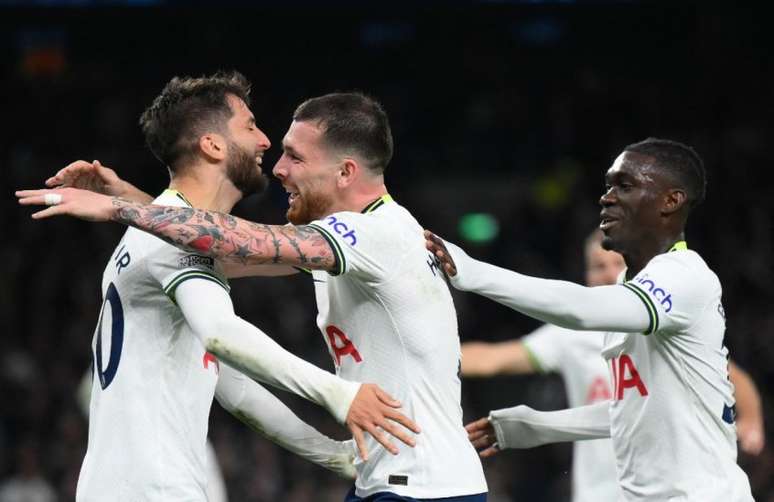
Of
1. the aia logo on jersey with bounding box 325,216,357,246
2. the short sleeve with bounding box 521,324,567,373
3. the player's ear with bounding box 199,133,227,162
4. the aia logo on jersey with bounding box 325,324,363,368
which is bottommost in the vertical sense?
the aia logo on jersey with bounding box 325,324,363,368

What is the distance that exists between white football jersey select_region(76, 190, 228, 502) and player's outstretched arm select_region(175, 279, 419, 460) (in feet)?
0.99

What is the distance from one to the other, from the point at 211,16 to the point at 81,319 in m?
4.41

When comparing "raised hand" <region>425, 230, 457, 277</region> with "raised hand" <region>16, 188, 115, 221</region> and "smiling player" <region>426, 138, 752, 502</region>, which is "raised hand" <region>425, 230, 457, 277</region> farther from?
"raised hand" <region>16, 188, 115, 221</region>

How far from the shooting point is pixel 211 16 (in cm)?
1614

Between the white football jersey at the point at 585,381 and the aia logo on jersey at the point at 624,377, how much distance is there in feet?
7.05

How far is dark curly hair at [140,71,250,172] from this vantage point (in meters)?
4.86

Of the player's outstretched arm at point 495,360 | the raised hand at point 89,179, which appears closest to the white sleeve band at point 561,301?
the raised hand at point 89,179

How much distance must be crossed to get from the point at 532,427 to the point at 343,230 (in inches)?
64.9

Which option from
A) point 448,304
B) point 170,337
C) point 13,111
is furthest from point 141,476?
point 13,111

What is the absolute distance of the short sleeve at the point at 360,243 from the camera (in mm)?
4387

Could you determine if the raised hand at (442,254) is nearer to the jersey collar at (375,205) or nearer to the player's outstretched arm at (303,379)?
the jersey collar at (375,205)

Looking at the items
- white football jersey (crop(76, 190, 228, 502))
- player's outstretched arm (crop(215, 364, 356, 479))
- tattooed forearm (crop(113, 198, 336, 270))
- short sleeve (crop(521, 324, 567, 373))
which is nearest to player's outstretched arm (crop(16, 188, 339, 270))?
tattooed forearm (crop(113, 198, 336, 270))

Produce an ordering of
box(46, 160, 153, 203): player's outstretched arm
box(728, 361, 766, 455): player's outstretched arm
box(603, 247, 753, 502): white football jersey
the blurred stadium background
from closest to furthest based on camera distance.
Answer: box(603, 247, 753, 502): white football jersey
box(46, 160, 153, 203): player's outstretched arm
box(728, 361, 766, 455): player's outstretched arm
the blurred stadium background

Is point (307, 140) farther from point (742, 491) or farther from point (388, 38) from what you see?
point (388, 38)
